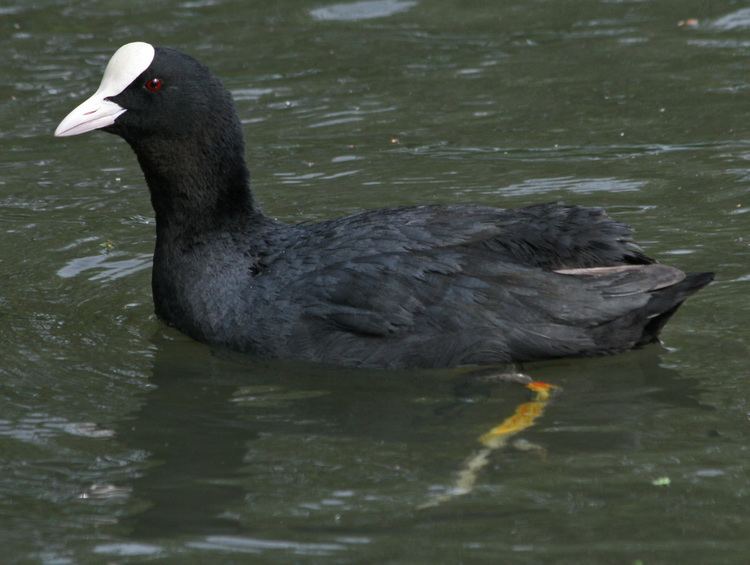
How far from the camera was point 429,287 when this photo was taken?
6.42 metres

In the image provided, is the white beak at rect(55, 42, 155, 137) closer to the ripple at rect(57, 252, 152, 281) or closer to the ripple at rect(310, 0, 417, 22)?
the ripple at rect(57, 252, 152, 281)

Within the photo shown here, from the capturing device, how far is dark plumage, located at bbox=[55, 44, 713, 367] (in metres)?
6.36

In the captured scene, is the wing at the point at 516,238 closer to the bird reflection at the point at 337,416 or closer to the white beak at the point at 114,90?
the bird reflection at the point at 337,416

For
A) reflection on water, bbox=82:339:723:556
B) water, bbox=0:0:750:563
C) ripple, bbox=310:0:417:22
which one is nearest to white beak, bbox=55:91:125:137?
water, bbox=0:0:750:563

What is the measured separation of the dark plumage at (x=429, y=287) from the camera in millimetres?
6355

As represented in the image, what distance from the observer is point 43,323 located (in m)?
7.25

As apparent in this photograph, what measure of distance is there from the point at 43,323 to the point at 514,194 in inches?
120

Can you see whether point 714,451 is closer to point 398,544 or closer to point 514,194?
point 398,544

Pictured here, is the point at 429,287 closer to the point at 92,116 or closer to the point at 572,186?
the point at 92,116

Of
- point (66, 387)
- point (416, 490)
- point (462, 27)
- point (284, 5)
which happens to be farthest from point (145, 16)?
point (416, 490)

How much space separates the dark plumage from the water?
0.18m

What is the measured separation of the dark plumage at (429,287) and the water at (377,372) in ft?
0.58

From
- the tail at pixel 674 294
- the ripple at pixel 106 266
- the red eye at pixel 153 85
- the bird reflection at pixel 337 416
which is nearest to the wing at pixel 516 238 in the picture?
the tail at pixel 674 294

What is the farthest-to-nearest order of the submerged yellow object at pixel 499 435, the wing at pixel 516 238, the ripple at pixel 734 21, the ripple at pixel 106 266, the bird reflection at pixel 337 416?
the ripple at pixel 734 21 → the ripple at pixel 106 266 → the wing at pixel 516 238 → the bird reflection at pixel 337 416 → the submerged yellow object at pixel 499 435
